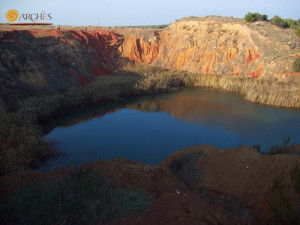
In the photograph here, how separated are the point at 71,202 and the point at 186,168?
4.75 metres

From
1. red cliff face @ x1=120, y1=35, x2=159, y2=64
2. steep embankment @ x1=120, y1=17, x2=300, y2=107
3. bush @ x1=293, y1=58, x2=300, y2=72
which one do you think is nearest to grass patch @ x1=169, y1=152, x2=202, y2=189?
steep embankment @ x1=120, y1=17, x2=300, y2=107

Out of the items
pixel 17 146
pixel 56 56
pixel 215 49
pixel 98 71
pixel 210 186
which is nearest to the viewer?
pixel 210 186

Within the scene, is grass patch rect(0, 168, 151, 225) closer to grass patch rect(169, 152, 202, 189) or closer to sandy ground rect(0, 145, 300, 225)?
sandy ground rect(0, 145, 300, 225)

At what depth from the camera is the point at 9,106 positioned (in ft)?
38.2

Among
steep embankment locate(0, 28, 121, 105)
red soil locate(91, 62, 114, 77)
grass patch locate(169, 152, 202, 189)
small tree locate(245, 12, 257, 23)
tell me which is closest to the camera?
grass patch locate(169, 152, 202, 189)

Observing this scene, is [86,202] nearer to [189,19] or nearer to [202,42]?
[202,42]

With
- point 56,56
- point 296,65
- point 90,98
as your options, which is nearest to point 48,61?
point 56,56

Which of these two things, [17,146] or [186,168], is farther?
[17,146]

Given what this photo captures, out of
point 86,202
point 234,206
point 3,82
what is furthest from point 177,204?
Result: point 3,82

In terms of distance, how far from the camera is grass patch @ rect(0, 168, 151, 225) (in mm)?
3158

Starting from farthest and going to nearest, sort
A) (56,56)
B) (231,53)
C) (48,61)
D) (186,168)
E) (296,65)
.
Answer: (231,53), (56,56), (296,65), (48,61), (186,168)

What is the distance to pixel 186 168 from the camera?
7.58 meters

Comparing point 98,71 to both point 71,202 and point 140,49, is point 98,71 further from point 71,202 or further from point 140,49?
point 71,202

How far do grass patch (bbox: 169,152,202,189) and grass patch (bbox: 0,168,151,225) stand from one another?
2.83m
